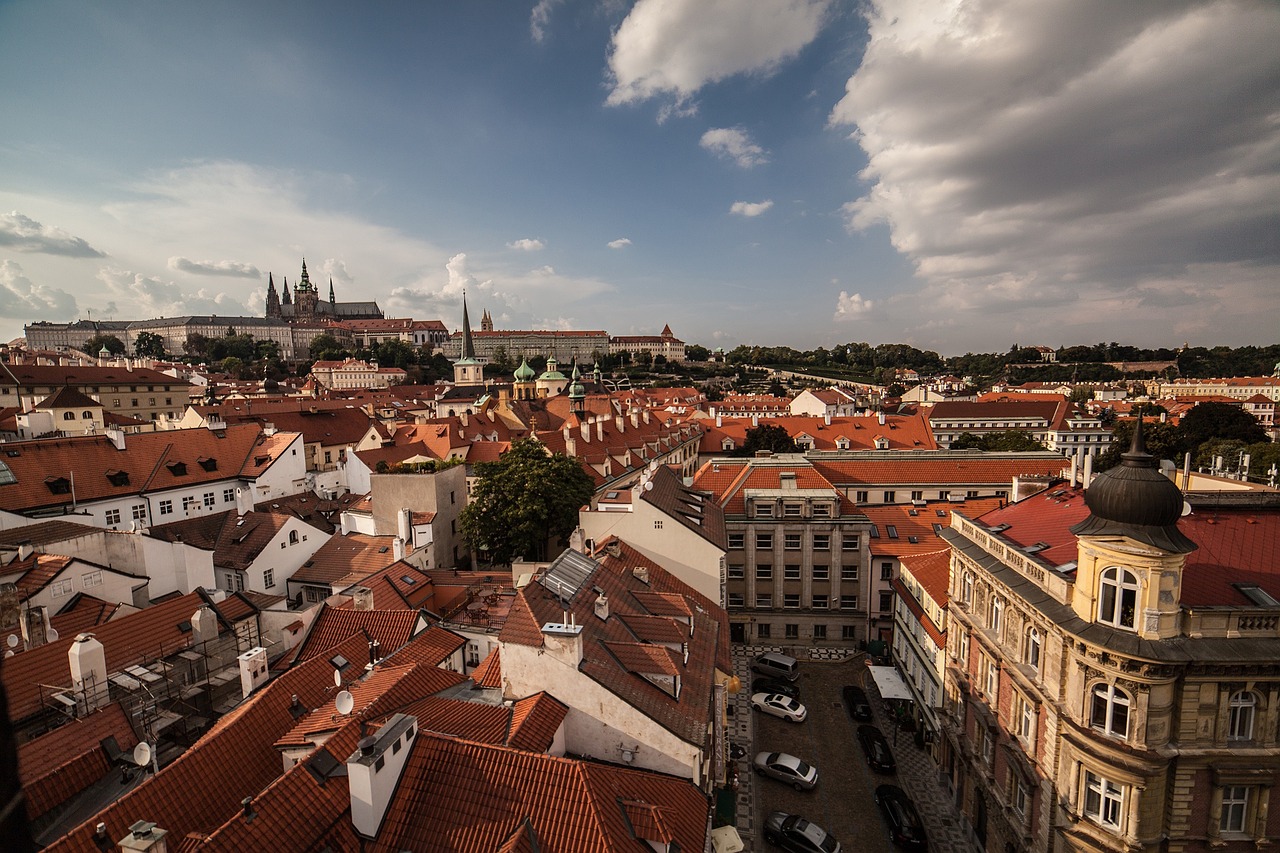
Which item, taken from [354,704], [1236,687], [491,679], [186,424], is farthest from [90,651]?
[186,424]

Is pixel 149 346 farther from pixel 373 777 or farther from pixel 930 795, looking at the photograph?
pixel 930 795

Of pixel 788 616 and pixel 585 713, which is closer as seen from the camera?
pixel 585 713

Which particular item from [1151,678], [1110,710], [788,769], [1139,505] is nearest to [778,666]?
[788,769]

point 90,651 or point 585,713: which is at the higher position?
point 90,651

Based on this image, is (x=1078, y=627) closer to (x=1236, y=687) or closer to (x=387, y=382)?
(x=1236, y=687)

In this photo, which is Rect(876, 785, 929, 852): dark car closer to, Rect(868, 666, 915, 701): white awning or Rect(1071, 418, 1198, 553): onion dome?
Rect(868, 666, 915, 701): white awning

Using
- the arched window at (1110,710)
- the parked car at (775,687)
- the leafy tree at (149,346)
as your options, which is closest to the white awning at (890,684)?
the parked car at (775,687)
